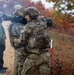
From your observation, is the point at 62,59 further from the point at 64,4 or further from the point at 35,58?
the point at 35,58

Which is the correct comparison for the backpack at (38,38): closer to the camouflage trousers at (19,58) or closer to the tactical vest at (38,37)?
A: the tactical vest at (38,37)

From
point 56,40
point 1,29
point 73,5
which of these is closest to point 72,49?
point 56,40

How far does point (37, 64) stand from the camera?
7.87m

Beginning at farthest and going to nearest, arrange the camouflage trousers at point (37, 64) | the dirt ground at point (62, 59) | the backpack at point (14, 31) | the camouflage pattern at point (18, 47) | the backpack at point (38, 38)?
the dirt ground at point (62, 59), the backpack at point (14, 31), the camouflage pattern at point (18, 47), the camouflage trousers at point (37, 64), the backpack at point (38, 38)

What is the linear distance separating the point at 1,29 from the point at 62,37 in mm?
12483

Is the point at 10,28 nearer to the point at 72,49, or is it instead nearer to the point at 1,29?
the point at 1,29

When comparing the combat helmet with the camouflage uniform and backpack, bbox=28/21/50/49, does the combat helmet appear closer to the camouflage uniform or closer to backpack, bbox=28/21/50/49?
the camouflage uniform

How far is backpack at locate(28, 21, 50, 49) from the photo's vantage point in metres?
7.75

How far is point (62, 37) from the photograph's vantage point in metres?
21.0

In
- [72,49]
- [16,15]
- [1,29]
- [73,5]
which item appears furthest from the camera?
[72,49]

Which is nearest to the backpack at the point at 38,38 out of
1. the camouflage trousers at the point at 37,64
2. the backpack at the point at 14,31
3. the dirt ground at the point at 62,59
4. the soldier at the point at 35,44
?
the soldier at the point at 35,44

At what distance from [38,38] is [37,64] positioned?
63 centimetres

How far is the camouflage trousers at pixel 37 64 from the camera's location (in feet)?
25.8

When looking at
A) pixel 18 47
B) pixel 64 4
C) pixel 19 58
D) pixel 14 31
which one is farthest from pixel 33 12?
pixel 64 4
